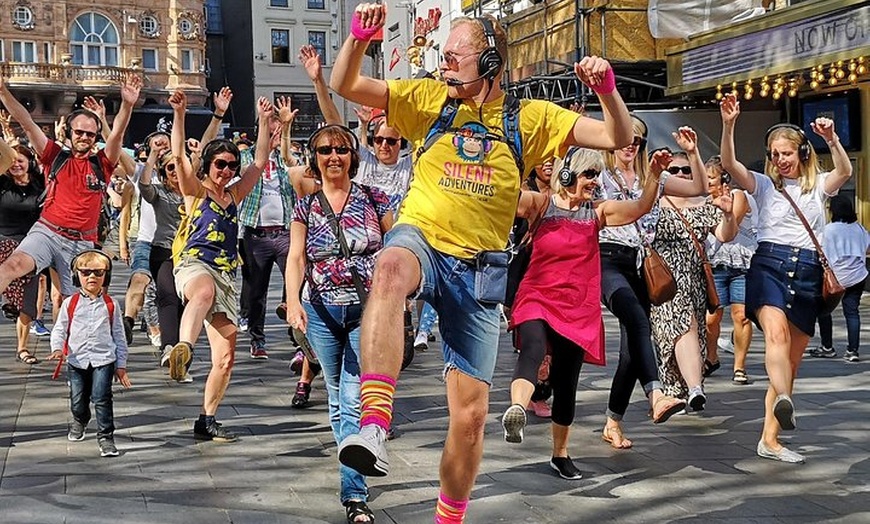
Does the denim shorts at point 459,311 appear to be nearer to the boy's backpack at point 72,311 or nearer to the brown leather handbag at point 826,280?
the brown leather handbag at point 826,280

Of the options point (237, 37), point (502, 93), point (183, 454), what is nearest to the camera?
point (502, 93)

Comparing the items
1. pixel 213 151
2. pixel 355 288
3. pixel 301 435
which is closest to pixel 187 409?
pixel 301 435

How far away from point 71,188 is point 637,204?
476 cm

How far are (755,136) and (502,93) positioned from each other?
51.3 feet

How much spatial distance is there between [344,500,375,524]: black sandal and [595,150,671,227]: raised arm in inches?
86.5

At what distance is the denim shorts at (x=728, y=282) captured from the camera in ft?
34.0

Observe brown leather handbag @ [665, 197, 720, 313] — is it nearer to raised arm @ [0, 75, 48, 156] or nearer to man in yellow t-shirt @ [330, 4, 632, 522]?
man in yellow t-shirt @ [330, 4, 632, 522]

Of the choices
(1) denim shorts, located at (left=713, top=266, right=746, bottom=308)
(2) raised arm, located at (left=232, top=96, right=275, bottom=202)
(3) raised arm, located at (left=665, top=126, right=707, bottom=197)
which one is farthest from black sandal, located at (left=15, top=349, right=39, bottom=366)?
(3) raised arm, located at (left=665, top=126, right=707, bottom=197)

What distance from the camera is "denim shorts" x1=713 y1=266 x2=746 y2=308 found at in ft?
34.0

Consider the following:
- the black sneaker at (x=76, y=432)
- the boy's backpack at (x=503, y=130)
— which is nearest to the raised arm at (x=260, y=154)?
the black sneaker at (x=76, y=432)

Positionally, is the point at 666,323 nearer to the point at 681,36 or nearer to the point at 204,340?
the point at 204,340

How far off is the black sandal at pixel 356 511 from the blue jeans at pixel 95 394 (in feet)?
6.78

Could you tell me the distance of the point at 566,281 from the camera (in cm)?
641

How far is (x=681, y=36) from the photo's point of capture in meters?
18.8
